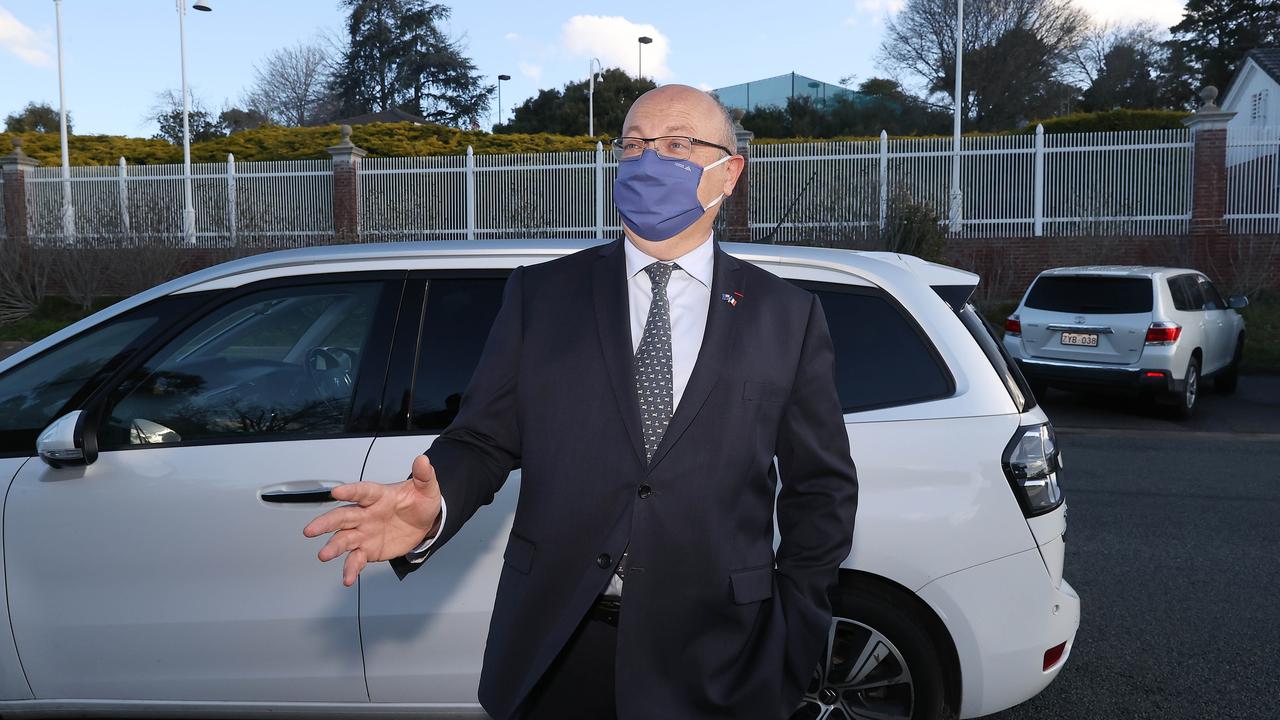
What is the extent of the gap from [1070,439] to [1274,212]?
45.9 feet

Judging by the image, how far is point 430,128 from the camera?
29406 mm

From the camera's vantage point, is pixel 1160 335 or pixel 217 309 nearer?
pixel 217 309

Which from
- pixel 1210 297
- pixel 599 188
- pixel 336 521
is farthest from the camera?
pixel 599 188

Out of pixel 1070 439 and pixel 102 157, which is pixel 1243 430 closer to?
pixel 1070 439

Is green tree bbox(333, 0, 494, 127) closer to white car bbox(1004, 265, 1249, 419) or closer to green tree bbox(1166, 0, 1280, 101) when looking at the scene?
green tree bbox(1166, 0, 1280, 101)

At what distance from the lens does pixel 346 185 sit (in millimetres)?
23500

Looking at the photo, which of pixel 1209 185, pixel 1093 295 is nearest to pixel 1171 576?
pixel 1093 295

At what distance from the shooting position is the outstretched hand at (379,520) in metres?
1.67

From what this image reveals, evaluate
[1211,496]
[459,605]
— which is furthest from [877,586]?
[1211,496]

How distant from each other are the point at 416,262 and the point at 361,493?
→ 5.65 feet

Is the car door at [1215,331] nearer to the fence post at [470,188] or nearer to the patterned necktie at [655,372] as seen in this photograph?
the patterned necktie at [655,372]

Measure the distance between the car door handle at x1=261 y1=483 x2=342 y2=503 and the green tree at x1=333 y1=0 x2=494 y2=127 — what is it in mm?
56124

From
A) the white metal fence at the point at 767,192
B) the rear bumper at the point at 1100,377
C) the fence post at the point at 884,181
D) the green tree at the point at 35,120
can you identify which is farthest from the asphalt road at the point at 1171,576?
the green tree at the point at 35,120

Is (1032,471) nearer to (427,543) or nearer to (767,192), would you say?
(427,543)
